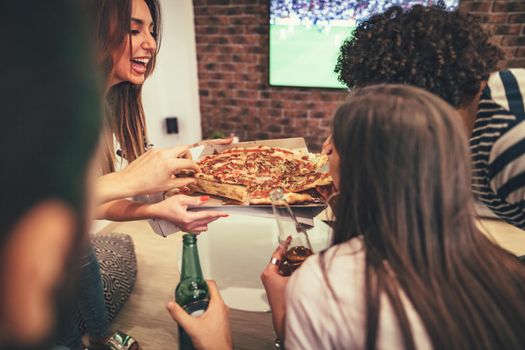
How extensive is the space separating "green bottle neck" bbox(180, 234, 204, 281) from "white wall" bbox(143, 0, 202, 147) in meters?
2.16

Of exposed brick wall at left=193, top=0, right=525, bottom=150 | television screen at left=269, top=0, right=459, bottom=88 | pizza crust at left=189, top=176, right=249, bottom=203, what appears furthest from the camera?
exposed brick wall at left=193, top=0, right=525, bottom=150

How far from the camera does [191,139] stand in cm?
360

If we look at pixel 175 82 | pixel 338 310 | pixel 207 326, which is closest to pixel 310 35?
pixel 175 82

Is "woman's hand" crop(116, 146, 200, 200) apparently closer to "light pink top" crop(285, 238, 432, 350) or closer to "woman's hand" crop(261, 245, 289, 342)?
"woman's hand" crop(261, 245, 289, 342)

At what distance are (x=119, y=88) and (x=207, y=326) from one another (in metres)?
1.07

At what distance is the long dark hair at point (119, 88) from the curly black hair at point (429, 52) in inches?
32.1

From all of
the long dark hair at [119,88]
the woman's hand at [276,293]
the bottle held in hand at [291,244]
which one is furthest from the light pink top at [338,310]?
the long dark hair at [119,88]

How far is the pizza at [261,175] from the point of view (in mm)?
1256

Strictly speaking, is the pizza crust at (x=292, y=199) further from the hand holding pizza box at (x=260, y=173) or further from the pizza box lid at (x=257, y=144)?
the pizza box lid at (x=257, y=144)

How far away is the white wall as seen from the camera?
3.06 m

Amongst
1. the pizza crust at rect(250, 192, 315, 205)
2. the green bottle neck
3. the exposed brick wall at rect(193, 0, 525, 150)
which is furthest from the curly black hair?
the exposed brick wall at rect(193, 0, 525, 150)

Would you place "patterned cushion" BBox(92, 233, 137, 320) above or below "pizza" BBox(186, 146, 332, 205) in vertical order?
below

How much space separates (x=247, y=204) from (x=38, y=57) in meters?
1.01

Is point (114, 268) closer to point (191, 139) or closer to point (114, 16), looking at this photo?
point (114, 16)
